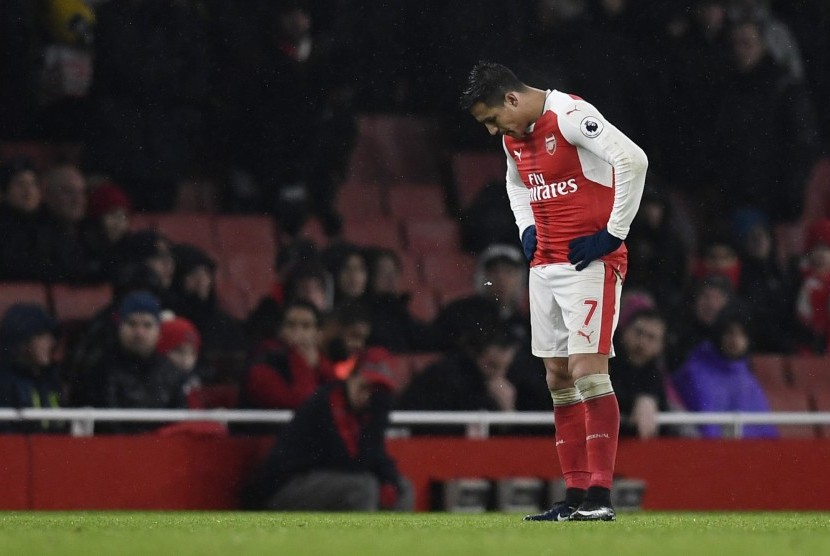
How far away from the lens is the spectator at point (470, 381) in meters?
10.2

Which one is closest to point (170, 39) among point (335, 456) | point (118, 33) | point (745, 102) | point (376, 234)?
point (118, 33)

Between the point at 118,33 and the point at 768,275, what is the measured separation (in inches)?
214

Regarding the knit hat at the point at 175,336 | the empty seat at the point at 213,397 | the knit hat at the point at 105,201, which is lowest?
the empty seat at the point at 213,397

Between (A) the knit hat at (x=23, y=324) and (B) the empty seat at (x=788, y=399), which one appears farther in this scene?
(B) the empty seat at (x=788, y=399)

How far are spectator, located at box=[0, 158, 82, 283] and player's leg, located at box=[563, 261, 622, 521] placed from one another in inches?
180

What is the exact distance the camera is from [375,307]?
37.4 feet

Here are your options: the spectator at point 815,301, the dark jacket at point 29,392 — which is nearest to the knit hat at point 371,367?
the dark jacket at point 29,392

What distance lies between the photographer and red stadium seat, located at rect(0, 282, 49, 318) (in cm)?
1045

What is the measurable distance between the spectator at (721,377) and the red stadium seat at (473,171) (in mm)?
2847

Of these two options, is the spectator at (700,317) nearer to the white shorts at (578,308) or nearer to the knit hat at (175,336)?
the knit hat at (175,336)

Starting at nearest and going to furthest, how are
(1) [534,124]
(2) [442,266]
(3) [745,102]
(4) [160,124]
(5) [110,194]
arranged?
1. (1) [534,124]
2. (5) [110,194]
3. (4) [160,124]
4. (2) [442,266]
5. (3) [745,102]

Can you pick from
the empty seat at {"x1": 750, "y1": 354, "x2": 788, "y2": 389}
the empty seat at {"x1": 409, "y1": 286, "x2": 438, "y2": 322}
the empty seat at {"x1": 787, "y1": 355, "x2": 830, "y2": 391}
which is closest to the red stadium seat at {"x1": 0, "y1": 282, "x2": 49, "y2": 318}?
the empty seat at {"x1": 409, "y1": 286, "x2": 438, "y2": 322}

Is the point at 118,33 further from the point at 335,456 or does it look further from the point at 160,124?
the point at 335,456

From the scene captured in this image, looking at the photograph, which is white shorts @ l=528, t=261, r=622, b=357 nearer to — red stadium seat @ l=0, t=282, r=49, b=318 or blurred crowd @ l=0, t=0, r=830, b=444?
blurred crowd @ l=0, t=0, r=830, b=444
